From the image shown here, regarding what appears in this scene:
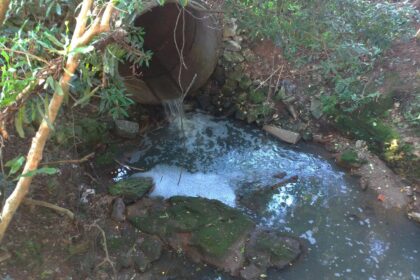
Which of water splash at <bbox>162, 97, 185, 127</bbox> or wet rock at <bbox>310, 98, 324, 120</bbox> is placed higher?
wet rock at <bbox>310, 98, 324, 120</bbox>

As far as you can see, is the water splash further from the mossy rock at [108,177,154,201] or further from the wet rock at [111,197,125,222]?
the wet rock at [111,197,125,222]

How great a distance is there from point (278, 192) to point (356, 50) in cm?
242

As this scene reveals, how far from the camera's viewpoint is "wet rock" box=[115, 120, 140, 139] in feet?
22.1

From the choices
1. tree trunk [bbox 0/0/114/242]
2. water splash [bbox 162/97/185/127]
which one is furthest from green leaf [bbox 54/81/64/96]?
water splash [bbox 162/97/185/127]

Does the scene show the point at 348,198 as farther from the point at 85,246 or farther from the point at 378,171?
the point at 85,246

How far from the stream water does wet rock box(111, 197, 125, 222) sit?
0.74 meters

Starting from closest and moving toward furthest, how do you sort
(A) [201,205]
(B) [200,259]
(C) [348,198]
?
1. (B) [200,259]
2. (A) [201,205]
3. (C) [348,198]

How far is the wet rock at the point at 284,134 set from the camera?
7242 millimetres

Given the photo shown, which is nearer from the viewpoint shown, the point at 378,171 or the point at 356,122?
the point at 378,171

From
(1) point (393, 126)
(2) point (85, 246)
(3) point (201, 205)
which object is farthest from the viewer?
(1) point (393, 126)

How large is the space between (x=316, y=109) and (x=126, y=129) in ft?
11.4

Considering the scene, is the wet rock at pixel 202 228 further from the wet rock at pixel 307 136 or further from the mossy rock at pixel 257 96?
the mossy rock at pixel 257 96

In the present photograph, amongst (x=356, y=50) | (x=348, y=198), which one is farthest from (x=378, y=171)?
(x=356, y=50)

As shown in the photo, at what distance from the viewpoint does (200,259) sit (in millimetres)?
5004
